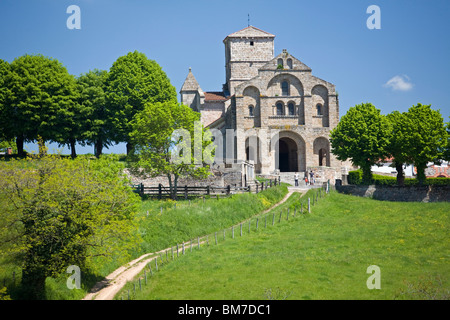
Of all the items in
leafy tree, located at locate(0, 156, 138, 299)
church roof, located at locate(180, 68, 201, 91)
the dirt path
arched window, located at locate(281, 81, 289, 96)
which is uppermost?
church roof, located at locate(180, 68, 201, 91)

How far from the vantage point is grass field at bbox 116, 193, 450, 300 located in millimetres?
18484

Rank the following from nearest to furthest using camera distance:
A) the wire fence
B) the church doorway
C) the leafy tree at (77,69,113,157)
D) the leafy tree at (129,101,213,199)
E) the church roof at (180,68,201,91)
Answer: the wire fence → the leafy tree at (129,101,213,199) → the leafy tree at (77,69,113,157) → the church doorway → the church roof at (180,68,201,91)

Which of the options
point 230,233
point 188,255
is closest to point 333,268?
point 188,255

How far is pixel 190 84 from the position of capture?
226ft

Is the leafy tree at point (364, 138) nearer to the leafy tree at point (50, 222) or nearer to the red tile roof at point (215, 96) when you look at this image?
the red tile roof at point (215, 96)

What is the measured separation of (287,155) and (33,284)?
45.0 m

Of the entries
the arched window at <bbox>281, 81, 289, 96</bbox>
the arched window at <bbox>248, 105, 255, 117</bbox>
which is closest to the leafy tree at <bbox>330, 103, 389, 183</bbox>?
the arched window at <bbox>281, 81, 289, 96</bbox>

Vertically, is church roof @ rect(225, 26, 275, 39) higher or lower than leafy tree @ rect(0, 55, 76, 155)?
higher

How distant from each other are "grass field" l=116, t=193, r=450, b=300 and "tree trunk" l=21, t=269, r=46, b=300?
12.4 feet

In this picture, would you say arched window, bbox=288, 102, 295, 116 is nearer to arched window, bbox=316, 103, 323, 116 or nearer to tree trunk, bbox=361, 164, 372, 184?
arched window, bbox=316, 103, 323, 116

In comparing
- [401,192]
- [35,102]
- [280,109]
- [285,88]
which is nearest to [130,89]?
[35,102]

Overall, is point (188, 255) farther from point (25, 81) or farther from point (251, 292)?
point (25, 81)

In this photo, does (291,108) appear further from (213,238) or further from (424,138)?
(213,238)

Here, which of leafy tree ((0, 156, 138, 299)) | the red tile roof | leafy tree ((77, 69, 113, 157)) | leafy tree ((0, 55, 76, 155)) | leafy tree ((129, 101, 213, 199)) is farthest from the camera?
the red tile roof
